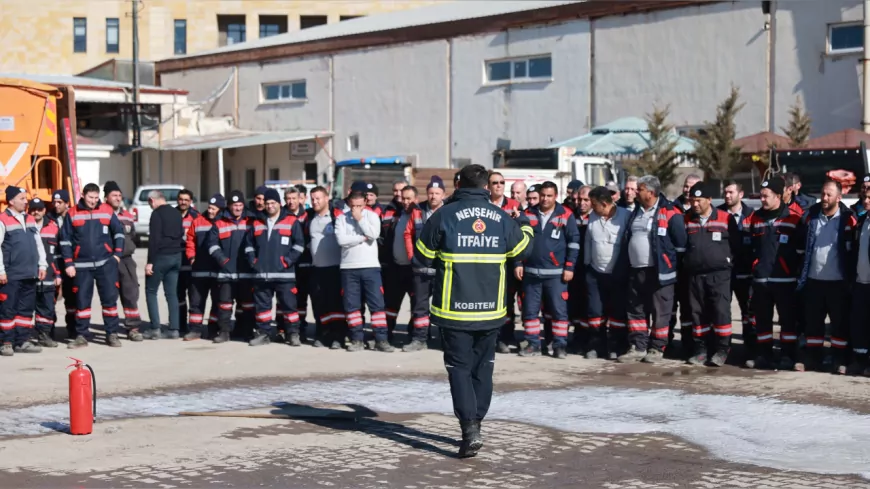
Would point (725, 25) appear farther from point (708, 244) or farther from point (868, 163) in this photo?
point (708, 244)

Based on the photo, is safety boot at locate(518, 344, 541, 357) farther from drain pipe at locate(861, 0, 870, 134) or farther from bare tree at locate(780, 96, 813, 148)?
drain pipe at locate(861, 0, 870, 134)

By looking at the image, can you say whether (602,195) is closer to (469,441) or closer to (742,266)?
(742,266)

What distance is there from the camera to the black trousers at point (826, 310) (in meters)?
11.4

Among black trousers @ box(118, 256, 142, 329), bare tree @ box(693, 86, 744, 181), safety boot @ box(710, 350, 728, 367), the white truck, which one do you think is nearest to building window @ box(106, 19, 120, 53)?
the white truck

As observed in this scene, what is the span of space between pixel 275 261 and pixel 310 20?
185 feet

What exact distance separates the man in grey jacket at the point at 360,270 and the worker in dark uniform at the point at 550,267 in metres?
1.70

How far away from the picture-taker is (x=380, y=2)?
219ft

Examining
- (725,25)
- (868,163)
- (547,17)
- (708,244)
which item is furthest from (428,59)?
(708,244)

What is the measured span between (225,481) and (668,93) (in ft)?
81.2

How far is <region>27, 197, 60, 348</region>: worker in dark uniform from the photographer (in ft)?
44.7

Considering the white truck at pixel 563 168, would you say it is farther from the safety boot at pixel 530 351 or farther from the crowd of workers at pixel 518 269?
the safety boot at pixel 530 351

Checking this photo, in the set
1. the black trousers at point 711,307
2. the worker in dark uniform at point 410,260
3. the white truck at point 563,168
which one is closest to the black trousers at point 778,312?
the black trousers at point 711,307

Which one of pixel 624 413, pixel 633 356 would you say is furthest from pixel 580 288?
pixel 624 413

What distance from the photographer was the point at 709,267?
11.8 meters
